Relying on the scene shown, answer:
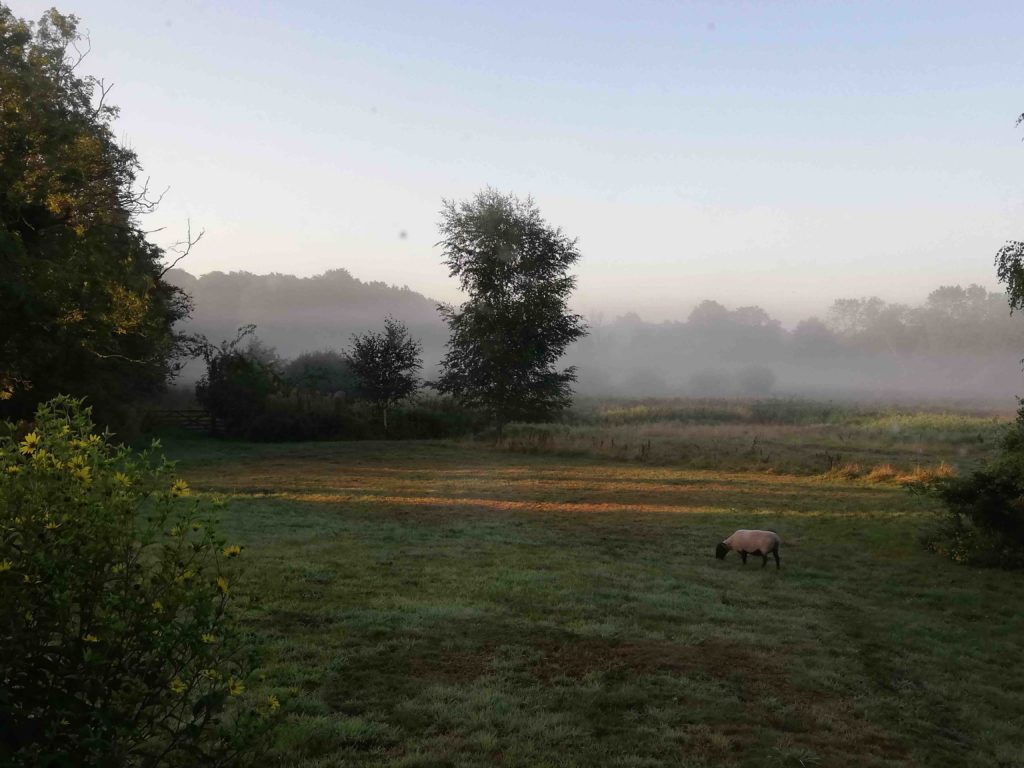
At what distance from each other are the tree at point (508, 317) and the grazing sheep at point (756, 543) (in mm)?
26858

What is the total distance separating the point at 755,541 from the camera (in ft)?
41.0

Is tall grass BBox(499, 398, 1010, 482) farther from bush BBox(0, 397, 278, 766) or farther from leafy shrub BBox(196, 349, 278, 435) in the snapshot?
bush BBox(0, 397, 278, 766)

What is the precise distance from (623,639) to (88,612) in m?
6.08

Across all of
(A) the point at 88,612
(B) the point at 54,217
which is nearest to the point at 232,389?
(B) the point at 54,217

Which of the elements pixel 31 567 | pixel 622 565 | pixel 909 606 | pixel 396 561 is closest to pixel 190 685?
pixel 31 567

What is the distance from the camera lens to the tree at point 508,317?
39.4 m

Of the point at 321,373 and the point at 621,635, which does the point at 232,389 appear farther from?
the point at 621,635

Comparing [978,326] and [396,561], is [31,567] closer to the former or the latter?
[396,561]

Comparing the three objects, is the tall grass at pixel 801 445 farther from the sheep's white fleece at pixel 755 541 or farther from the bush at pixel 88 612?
the bush at pixel 88 612

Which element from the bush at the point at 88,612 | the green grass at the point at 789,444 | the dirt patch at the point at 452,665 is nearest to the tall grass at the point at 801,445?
the green grass at the point at 789,444

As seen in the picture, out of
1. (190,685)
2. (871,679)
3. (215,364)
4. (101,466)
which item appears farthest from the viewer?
(215,364)

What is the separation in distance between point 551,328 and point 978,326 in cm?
12237

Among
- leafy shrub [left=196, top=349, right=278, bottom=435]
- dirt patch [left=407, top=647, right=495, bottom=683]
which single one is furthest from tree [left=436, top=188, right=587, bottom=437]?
dirt patch [left=407, top=647, right=495, bottom=683]

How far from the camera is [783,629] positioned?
28.9ft
